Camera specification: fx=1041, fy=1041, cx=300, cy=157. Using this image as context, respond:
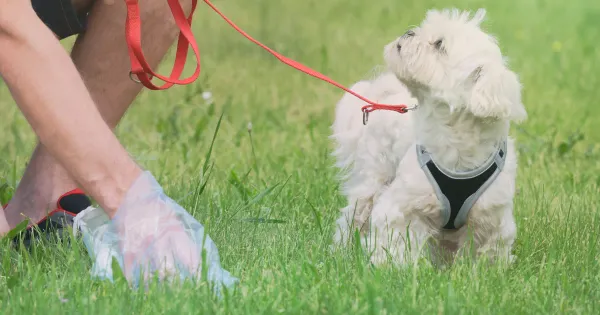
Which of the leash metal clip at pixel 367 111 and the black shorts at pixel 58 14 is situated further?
the leash metal clip at pixel 367 111

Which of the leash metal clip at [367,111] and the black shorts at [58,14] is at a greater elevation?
the black shorts at [58,14]

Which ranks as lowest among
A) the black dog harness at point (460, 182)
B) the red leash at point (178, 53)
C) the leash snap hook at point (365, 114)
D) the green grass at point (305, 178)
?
the green grass at point (305, 178)

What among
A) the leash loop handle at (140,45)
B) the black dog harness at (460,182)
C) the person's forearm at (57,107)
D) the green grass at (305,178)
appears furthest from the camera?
the black dog harness at (460,182)

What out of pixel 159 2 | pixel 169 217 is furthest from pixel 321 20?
pixel 169 217

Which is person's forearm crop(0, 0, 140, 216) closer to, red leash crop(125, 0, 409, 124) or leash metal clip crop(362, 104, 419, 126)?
Result: red leash crop(125, 0, 409, 124)

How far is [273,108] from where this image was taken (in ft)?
22.2

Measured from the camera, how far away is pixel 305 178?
4.64 metres

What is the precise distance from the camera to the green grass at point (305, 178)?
2729mm

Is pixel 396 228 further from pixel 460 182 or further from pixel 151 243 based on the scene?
pixel 151 243

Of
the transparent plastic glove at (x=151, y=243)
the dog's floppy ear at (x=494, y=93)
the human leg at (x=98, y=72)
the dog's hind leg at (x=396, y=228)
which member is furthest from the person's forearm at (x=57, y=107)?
the dog's floppy ear at (x=494, y=93)

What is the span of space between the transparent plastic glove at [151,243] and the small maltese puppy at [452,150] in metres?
0.69

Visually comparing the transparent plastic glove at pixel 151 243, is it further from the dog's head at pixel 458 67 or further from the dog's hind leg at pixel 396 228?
the dog's head at pixel 458 67

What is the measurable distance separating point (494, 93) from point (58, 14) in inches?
58.3

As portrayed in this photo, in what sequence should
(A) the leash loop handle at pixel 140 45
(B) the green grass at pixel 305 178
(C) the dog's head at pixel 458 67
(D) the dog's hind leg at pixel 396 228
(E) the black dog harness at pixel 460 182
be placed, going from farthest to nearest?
1. (D) the dog's hind leg at pixel 396 228
2. (E) the black dog harness at pixel 460 182
3. (C) the dog's head at pixel 458 67
4. (A) the leash loop handle at pixel 140 45
5. (B) the green grass at pixel 305 178
